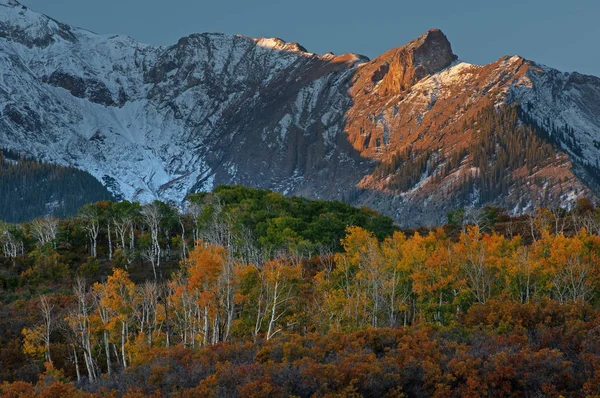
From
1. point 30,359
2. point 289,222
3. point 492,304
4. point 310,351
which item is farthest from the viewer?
point 289,222

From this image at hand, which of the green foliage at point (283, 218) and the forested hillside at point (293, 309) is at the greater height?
the green foliage at point (283, 218)

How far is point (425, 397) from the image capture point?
67.5 ft

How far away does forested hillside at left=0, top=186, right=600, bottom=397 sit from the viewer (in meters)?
21.1

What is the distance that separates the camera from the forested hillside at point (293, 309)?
21.1 m

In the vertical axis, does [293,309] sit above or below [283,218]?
below

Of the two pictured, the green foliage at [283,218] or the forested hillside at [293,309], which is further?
the green foliage at [283,218]

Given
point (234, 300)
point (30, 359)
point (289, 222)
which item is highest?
point (289, 222)

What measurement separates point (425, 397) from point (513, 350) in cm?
482

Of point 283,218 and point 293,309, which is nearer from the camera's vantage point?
point 293,309

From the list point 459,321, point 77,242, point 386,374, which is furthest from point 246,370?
point 77,242

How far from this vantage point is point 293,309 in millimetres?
47844

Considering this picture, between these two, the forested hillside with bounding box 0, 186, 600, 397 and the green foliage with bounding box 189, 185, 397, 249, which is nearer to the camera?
the forested hillside with bounding box 0, 186, 600, 397

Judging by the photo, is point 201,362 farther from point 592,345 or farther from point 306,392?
point 592,345

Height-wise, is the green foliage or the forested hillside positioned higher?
the green foliage
